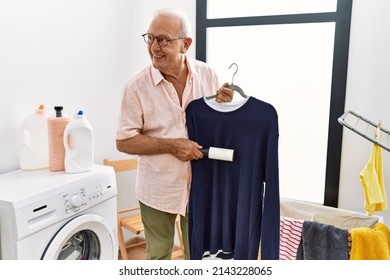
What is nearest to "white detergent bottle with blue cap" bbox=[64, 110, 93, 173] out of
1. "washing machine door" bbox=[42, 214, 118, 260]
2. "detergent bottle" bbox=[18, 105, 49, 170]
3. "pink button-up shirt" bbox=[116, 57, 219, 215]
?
"detergent bottle" bbox=[18, 105, 49, 170]

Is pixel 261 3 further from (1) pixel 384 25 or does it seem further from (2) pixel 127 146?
(2) pixel 127 146

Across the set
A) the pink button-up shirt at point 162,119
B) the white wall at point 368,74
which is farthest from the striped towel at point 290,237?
the white wall at point 368,74

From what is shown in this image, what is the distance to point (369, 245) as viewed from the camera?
56.1 inches

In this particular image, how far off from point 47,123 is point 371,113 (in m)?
1.72

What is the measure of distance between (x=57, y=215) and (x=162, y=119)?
63cm

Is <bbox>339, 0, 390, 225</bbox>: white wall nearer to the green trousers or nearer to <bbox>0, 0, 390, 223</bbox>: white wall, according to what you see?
<bbox>0, 0, 390, 223</bbox>: white wall

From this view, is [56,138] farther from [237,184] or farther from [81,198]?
[237,184]

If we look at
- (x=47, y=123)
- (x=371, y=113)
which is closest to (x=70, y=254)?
(x=47, y=123)

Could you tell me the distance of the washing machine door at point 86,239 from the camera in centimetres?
152

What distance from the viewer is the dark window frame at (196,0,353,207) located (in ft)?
6.20

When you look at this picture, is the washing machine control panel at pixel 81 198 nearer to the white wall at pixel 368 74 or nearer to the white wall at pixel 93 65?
the white wall at pixel 93 65

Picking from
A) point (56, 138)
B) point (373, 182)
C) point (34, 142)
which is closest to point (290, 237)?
point (373, 182)

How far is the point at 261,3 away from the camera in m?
2.12

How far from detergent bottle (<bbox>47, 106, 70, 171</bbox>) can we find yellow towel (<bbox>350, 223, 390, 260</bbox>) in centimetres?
140
